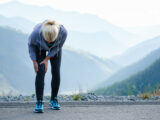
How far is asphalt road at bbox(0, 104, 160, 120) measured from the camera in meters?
4.96

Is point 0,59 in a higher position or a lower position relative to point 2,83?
higher

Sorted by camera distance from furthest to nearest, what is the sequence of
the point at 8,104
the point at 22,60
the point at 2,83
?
the point at 22,60 → the point at 2,83 → the point at 8,104

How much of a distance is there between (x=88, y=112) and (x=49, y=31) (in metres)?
1.61

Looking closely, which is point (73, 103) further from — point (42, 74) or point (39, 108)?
point (42, 74)

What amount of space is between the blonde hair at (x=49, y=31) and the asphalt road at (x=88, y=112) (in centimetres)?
126

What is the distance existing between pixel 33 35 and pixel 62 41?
0.52 metres

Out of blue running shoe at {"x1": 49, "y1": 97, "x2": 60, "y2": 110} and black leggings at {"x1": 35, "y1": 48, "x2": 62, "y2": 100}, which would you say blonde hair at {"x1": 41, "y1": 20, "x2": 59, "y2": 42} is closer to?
black leggings at {"x1": 35, "y1": 48, "x2": 62, "y2": 100}

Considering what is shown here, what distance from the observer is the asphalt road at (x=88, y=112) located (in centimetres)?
496

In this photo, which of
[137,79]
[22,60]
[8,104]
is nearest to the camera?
[8,104]

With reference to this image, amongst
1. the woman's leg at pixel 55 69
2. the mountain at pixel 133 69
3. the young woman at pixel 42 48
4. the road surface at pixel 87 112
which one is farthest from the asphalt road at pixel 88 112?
the mountain at pixel 133 69

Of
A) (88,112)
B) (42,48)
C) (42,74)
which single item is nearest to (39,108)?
(42,74)

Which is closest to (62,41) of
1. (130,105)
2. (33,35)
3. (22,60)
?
(33,35)

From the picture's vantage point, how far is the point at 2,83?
153m

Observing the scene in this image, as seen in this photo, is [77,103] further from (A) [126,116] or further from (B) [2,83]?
(B) [2,83]
